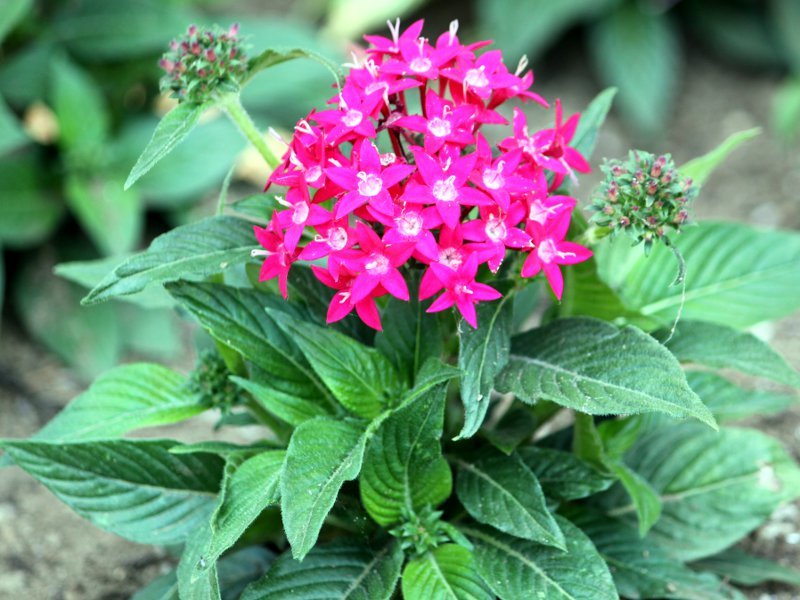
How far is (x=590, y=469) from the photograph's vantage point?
1.90 meters

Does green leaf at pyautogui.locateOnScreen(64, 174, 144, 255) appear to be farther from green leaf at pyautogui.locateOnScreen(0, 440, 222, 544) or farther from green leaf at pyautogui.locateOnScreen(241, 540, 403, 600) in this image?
green leaf at pyautogui.locateOnScreen(241, 540, 403, 600)

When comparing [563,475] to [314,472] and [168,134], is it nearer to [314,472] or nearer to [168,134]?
A: [314,472]

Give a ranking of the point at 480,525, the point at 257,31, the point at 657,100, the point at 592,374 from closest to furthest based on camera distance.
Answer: the point at 592,374, the point at 480,525, the point at 257,31, the point at 657,100

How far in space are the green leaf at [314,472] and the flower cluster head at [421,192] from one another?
0.22m

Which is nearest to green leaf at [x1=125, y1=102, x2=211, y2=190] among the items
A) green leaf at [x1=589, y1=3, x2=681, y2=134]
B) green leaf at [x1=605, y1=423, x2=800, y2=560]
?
green leaf at [x1=605, y1=423, x2=800, y2=560]

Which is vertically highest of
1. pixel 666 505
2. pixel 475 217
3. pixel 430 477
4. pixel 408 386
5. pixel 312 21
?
pixel 312 21

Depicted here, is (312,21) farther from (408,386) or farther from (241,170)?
(408,386)

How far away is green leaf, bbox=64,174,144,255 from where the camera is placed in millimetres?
3359

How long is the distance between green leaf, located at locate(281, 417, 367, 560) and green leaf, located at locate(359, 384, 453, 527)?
54 millimetres

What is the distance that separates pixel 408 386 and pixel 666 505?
2.30ft

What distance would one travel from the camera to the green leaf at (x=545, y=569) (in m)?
1.73

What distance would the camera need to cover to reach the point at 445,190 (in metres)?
1.57

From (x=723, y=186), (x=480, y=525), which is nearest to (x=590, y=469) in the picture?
(x=480, y=525)

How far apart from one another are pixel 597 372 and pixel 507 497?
0.92ft
